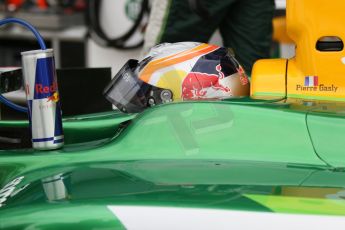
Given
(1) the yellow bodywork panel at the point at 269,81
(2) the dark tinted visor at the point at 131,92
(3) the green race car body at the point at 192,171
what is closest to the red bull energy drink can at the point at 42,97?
(3) the green race car body at the point at 192,171

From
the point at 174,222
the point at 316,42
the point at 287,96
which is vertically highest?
the point at 316,42

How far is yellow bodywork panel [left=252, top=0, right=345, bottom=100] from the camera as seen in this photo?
4.93ft

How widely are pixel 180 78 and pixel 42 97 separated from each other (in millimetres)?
353

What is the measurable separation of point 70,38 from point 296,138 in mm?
3246

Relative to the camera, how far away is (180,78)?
5.13ft

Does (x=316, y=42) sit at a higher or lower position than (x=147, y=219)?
higher

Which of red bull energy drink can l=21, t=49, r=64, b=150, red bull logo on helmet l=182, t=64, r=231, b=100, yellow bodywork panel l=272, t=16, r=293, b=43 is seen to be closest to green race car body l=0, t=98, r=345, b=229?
red bull energy drink can l=21, t=49, r=64, b=150

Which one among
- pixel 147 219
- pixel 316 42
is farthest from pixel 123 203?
pixel 316 42

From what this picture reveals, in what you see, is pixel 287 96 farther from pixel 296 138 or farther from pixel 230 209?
pixel 230 209

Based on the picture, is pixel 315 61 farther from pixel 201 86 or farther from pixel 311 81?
pixel 201 86

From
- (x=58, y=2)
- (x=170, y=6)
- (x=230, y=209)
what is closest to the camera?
(x=230, y=209)

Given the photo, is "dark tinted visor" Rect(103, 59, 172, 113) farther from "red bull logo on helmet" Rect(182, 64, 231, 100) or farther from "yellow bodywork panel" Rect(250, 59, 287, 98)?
"yellow bodywork panel" Rect(250, 59, 287, 98)

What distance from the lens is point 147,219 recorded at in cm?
107

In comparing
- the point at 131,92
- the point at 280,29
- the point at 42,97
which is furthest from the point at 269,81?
the point at 280,29
